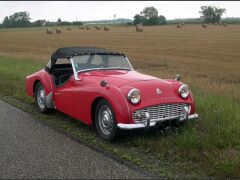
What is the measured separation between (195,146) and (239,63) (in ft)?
39.7

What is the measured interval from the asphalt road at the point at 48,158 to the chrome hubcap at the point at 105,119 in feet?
1.66

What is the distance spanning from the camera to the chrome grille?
219 inches

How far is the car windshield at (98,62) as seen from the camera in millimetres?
7078

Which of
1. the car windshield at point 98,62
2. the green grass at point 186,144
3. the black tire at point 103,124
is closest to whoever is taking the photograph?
the green grass at point 186,144

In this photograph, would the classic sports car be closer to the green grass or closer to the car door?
the car door

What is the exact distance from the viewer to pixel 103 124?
5953 millimetres

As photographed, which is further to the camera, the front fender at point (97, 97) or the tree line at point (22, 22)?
the tree line at point (22, 22)

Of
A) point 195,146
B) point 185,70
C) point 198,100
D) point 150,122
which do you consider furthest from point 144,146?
point 185,70

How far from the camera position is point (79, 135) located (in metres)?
6.15

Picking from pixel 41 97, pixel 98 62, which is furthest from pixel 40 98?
pixel 98 62

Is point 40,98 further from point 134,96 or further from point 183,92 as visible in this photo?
point 183,92

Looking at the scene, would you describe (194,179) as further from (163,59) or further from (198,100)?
(163,59)

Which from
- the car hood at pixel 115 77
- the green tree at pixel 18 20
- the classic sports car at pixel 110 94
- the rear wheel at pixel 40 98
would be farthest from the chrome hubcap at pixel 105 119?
the green tree at pixel 18 20

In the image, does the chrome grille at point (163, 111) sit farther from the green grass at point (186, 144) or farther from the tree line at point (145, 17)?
the tree line at point (145, 17)
